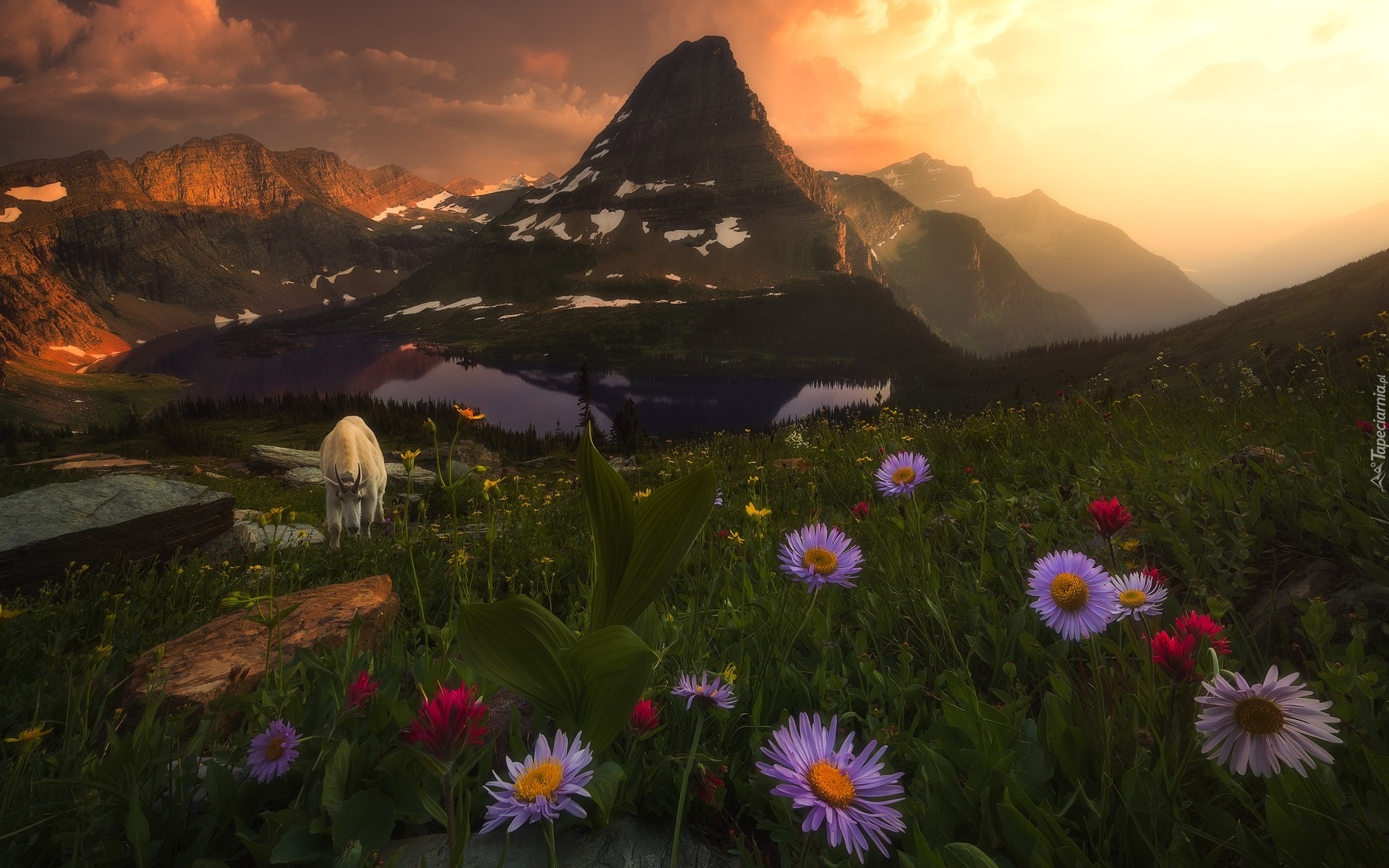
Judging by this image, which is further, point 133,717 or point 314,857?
point 133,717

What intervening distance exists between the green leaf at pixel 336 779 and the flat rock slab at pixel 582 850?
0.16 meters

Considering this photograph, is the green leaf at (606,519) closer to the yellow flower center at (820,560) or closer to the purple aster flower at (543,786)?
the purple aster flower at (543,786)

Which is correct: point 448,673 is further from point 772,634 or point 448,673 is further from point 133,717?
point 133,717

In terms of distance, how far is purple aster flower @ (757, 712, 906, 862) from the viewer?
974 millimetres

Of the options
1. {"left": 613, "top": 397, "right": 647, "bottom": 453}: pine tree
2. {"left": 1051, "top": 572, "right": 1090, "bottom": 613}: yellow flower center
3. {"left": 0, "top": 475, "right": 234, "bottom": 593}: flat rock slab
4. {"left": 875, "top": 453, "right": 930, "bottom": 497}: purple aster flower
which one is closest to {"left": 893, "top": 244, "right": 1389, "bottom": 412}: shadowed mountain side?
{"left": 875, "top": 453, "right": 930, "bottom": 497}: purple aster flower

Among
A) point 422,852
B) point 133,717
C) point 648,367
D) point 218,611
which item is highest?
point 422,852

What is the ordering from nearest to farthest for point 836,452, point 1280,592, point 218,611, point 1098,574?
point 1098,574
point 1280,592
point 218,611
point 836,452

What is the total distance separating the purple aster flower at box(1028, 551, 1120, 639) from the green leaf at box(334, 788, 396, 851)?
1.61 metres

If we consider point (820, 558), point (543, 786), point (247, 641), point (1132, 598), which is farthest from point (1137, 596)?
point (247, 641)

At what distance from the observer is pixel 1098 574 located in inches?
61.1

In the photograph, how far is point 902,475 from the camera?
100 inches

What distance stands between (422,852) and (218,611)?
5429 mm

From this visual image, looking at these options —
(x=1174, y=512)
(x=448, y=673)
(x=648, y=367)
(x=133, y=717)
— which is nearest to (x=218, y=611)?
(x=133, y=717)

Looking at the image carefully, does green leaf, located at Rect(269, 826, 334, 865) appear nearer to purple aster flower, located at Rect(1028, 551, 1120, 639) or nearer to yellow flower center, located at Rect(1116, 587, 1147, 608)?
purple aster flower, located at Rect(1028, 551, 1120, 639)
